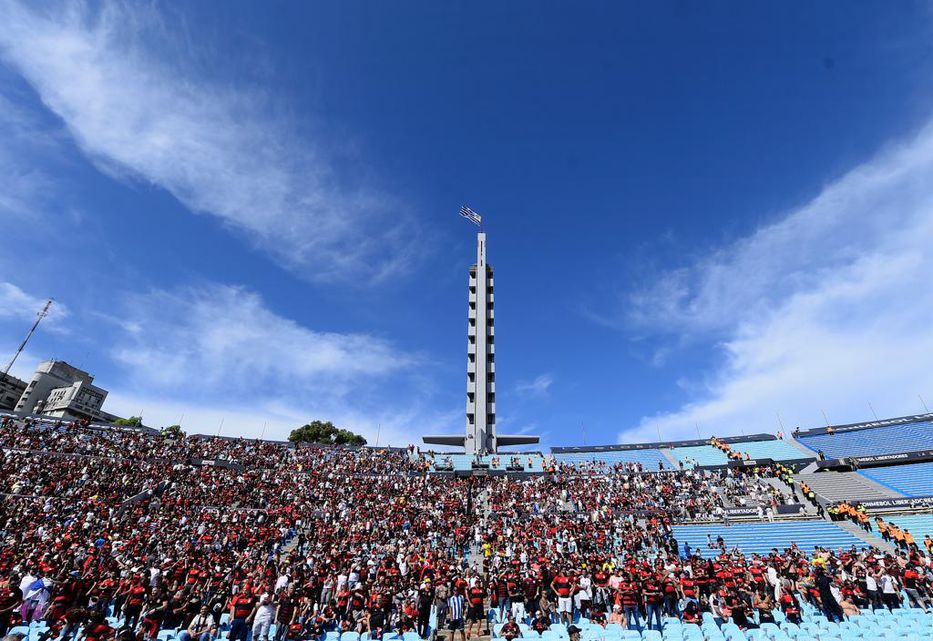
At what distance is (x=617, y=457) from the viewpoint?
56.7 m

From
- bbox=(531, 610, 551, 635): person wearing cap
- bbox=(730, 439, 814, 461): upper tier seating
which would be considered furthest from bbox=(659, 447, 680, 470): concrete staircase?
bbox=(531, 610, 551, 635): person wearing cap

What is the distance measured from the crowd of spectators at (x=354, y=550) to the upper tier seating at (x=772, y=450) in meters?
12.3

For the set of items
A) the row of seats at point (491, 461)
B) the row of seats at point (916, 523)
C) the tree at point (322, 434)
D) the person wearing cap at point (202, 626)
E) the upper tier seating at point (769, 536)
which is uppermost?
the tree at point (322, 434)

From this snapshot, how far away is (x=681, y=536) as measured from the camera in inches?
1177

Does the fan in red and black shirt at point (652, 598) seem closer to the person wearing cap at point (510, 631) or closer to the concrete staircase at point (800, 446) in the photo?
the person wearing cap at point (510, 631)

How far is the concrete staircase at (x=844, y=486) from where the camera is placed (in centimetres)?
3697

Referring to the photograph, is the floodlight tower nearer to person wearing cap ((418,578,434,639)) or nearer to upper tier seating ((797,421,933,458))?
upper tier seating ((797,421,933,458))

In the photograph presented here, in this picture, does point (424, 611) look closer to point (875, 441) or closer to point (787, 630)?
point (787, 630)

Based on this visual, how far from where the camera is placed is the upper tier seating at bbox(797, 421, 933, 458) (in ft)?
151

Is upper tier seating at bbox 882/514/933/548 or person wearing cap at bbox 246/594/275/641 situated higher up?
upper tier seating at bbox 882/514/933/548

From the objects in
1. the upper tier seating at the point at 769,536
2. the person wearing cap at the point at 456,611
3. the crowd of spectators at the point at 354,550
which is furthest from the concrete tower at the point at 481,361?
the person wearing cap at the point at 456,611

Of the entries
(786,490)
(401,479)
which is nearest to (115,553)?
(401,479)

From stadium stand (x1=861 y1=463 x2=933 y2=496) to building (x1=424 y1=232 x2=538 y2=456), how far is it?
35.2 metres

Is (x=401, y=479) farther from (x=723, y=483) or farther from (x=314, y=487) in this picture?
(x=723, y=483)
